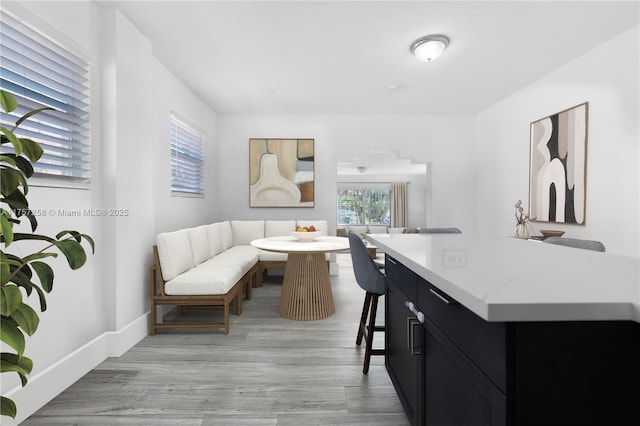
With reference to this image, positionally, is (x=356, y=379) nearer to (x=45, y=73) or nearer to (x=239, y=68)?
(x=45, y=73)

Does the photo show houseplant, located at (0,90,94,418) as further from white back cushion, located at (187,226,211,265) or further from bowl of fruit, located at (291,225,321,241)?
bowl of fruit, located at (291,225,321,241)

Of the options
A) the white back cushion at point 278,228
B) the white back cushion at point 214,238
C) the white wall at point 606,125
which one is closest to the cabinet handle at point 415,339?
the white wall at point 606,125

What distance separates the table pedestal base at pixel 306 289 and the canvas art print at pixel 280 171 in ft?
6.57

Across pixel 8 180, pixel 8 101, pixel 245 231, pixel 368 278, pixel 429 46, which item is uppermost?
pixel 429 46

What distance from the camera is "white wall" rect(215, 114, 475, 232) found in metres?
4.82

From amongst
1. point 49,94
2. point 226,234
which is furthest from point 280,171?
point 49,94

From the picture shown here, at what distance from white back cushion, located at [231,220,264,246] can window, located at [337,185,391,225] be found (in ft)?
21.6

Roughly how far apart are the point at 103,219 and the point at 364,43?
256cm

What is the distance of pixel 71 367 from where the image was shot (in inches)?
71.5

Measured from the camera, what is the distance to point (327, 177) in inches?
192

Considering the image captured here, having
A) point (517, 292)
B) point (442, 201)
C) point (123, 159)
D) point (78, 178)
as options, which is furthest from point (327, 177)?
point (517, 292)

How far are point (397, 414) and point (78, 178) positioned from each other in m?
2.40

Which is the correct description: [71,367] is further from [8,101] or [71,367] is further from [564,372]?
[564,372]

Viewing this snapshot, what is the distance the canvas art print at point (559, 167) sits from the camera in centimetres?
294
